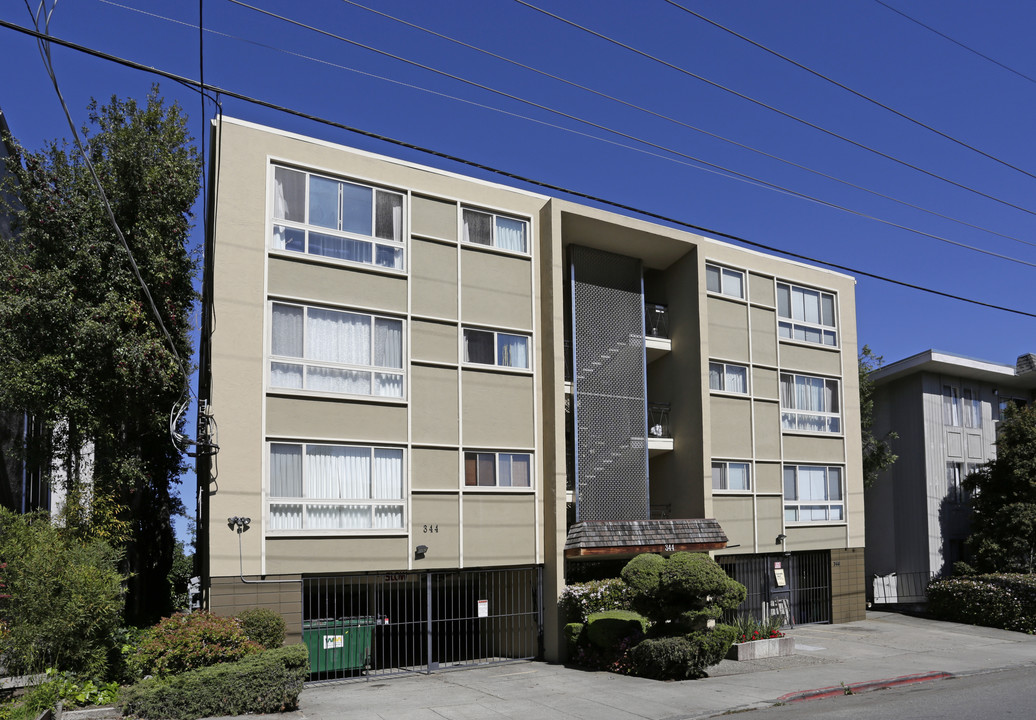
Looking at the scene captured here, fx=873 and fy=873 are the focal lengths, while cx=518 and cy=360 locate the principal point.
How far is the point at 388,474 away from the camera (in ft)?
58.2

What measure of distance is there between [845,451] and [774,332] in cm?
458

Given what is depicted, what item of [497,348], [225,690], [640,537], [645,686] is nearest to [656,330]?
[497,348]

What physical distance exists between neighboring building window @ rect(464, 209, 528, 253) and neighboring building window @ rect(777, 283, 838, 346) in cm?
918

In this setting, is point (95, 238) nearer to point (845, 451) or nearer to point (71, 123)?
point (71, 123)

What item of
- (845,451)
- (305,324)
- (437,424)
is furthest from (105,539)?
(845,451)

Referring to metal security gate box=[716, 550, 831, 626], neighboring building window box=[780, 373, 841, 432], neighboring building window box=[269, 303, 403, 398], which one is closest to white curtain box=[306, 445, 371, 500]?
neighboring building window box=[269, 303, 403, 398]

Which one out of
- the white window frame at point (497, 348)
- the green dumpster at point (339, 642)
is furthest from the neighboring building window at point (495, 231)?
the green dumpster at point (339, 642)

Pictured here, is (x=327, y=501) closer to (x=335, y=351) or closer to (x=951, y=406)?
(x=335, y=351)

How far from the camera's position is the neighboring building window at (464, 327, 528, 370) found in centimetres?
1922

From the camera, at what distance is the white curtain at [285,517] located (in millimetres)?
16438

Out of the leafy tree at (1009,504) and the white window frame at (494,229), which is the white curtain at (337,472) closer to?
the white window frame at (494,229)

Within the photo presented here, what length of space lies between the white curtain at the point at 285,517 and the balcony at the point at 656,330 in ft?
34.1

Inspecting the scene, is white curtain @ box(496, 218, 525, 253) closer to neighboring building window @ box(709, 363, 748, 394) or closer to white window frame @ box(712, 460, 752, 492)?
neighboring building window @ box(709, 363, 748, 394)

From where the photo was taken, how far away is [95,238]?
17.5m
